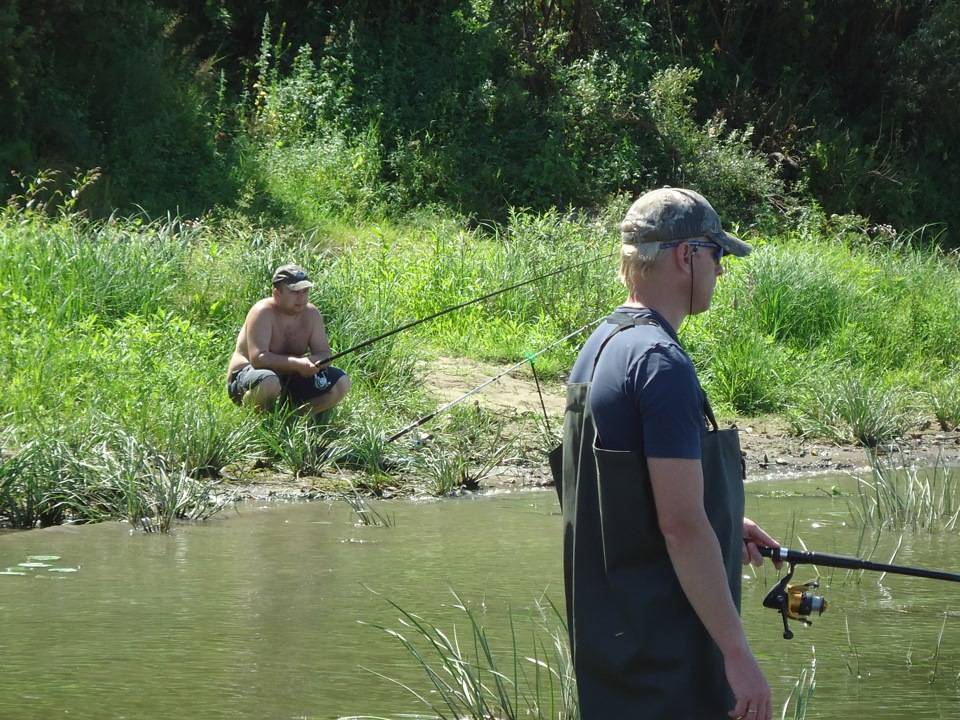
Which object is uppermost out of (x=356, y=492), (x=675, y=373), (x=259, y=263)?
(x=675, y=373)

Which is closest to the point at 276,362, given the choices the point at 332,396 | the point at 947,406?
the point at 332,396

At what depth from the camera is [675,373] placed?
267 centimetres

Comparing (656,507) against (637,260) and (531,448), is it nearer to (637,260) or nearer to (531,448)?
(637,260)

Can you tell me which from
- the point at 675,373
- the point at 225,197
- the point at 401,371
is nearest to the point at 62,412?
the point at 401,371

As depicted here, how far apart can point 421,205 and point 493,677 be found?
14.5m

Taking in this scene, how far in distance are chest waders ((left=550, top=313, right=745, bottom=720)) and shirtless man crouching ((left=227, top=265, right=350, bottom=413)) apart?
20.3 feet

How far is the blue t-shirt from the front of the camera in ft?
8.68

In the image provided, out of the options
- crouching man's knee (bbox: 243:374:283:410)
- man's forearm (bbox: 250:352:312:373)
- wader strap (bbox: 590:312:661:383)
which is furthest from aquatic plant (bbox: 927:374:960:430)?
wader strap (bbox: 590:312:661:383)

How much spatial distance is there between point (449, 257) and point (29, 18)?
21.9 ft

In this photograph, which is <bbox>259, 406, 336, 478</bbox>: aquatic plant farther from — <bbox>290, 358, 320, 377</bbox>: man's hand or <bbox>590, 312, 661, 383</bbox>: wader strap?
<bbox>590, 312, 661, 383</bbox>: wader strap

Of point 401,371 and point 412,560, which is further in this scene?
point 401,371

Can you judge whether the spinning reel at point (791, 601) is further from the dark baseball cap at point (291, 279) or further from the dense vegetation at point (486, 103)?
the dense vegetation at point (486, 103)

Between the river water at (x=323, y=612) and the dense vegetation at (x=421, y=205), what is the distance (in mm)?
657

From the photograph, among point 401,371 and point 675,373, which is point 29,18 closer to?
point 401,371
